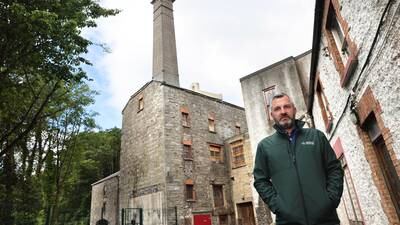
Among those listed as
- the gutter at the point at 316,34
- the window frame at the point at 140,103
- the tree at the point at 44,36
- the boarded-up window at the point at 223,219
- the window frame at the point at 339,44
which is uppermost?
the window frame at the point at 140,103

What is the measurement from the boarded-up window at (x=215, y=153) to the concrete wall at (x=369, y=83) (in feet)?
43.5

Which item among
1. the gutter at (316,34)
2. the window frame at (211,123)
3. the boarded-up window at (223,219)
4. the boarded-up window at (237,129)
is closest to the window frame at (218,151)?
the window frame at (211,123)

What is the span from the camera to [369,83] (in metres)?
3.97

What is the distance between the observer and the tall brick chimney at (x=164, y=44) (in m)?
20.3

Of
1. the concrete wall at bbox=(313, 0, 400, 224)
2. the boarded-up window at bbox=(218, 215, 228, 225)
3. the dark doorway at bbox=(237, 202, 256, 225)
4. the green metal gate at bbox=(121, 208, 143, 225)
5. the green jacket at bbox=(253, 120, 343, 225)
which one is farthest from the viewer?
the boarded-up window at bbox=(218, 215, 228, 225)

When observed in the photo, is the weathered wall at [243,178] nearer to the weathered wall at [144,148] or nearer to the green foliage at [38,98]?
the weathered wall at [144,148]

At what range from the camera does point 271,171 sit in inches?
93.3

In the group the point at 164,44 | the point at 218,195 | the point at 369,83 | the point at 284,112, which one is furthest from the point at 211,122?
A: the point at 284,112

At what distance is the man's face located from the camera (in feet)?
8.00

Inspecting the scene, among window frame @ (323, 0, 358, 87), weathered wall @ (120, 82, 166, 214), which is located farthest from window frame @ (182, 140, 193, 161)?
window frame @ (323, 0, 358, 87)

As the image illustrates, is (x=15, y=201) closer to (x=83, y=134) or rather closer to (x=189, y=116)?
(x=83, y=134)

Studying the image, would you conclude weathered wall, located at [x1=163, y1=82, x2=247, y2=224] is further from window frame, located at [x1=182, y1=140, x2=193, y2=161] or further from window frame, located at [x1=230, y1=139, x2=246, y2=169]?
window frame, located at [x1=230, y1=139, x2=246, y2=169]

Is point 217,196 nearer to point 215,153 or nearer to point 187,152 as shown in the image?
point 215,153

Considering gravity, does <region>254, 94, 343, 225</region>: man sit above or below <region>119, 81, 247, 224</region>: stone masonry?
below
